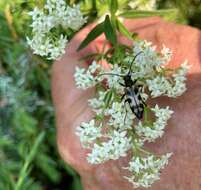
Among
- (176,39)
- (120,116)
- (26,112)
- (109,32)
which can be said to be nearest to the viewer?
(120,116)

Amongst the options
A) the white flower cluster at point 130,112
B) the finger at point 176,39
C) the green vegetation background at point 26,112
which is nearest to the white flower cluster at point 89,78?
the white flower cluster at point 130,112

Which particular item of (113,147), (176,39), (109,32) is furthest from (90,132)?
(176,39)

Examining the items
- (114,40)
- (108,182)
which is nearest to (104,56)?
(114,40)

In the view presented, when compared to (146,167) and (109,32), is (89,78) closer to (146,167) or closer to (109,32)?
(109,32)

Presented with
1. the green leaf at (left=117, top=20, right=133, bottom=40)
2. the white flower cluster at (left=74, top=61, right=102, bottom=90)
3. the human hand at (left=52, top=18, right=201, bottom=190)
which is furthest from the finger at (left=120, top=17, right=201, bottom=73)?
the white flower cluster at (left=74, top=61, right=102, bottom=90)

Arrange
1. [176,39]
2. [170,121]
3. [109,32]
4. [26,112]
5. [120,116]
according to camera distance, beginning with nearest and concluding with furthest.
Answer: [120,116] → [109,32] → [170,121] → [176,39] → [26,112]

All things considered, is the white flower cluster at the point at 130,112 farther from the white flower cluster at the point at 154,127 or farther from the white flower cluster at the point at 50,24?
the white flower cluster at the point at 50,24
